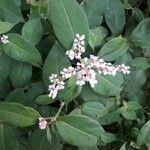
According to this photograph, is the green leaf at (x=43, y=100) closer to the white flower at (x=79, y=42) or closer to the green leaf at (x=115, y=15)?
the white flower at (x=79, y=42)

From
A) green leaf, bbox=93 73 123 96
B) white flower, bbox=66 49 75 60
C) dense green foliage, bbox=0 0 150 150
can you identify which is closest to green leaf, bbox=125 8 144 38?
dense green foliage, bbox=0 0 150 150

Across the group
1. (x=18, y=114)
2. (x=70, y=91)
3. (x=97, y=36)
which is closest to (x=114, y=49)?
(x=97, y=36)

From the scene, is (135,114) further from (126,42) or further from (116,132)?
(126,42)

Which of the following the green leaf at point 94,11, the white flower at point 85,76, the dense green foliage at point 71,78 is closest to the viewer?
the white flower at point 85,76

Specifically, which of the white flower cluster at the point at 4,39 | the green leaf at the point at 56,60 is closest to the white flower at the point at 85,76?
the green leaf at the point at 56,60

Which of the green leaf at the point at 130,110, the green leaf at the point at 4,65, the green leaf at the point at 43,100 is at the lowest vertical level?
the green leaf at the point at 130,110

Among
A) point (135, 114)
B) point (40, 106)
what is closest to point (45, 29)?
point (40, 106)
